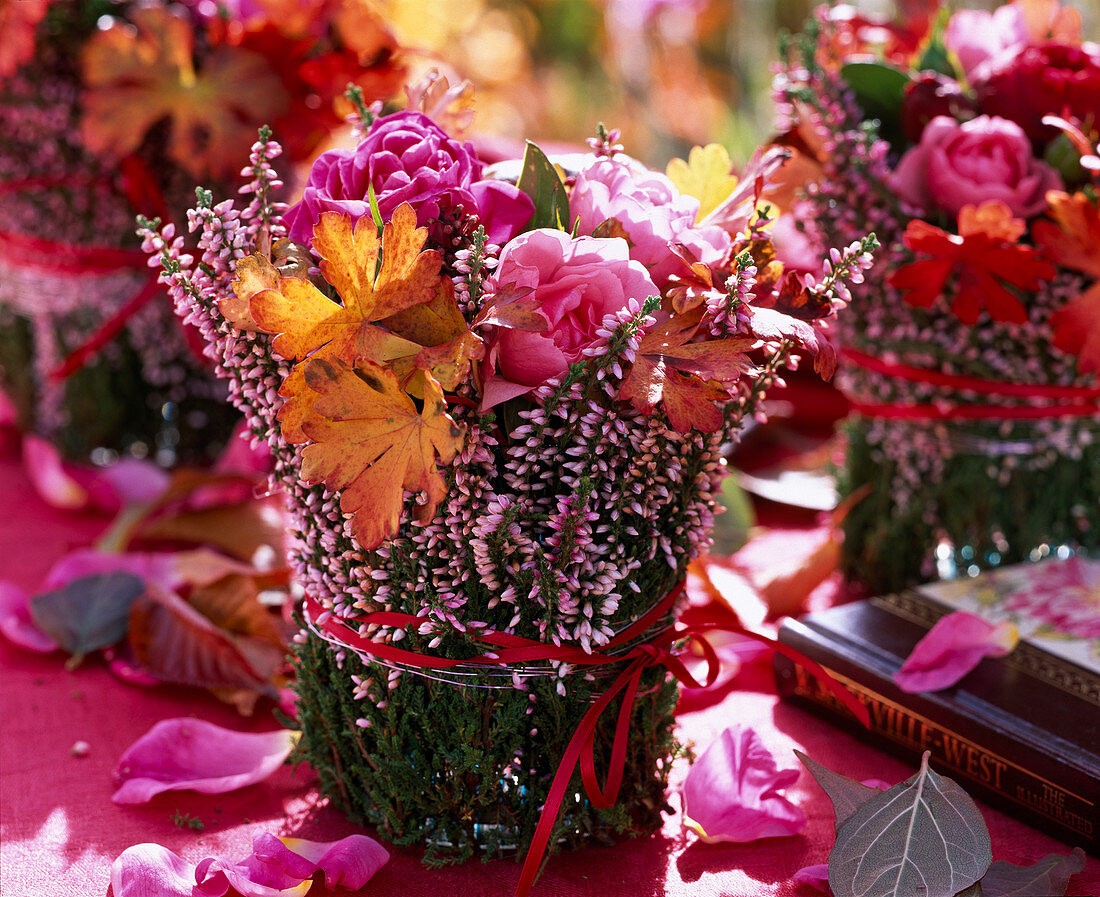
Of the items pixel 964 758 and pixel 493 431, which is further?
pixel 964 758

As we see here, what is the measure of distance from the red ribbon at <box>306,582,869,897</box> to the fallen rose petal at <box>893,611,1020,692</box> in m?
0.20

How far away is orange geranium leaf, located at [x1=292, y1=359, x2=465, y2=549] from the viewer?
1.61 ft

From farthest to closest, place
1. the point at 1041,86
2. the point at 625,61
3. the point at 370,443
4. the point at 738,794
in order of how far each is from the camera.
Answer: the point at 625,61
the point at 1041,86
the point at 738,794
the point at 370,443

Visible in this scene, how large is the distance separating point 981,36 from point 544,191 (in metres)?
0.55

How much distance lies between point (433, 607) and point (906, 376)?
540 millimetres

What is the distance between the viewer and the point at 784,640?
807 mm

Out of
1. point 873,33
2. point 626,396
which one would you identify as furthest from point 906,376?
point 626,396

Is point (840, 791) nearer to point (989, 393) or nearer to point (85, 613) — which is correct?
point (989, 393)

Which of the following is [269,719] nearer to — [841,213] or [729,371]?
[729,371]

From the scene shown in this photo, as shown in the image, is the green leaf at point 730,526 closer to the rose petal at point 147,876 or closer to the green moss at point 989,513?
the green moss at point 989,513

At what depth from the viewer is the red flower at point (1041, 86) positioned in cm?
82

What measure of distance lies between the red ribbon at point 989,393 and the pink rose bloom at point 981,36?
0.90ft

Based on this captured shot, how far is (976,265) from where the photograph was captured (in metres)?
0.78

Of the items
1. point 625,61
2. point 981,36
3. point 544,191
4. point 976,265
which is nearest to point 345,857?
point 544,191
